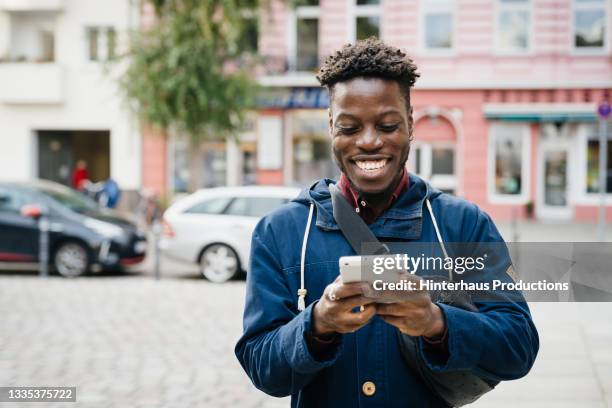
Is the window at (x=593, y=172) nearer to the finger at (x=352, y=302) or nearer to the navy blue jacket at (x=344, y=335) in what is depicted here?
the navy blue jacket at (x=344, y=335)

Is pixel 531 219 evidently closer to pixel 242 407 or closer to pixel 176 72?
pixel 176 72

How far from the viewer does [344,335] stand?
1.95 m

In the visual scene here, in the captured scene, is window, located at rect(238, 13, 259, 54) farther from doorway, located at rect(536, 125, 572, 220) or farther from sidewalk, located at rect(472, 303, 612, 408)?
sidewalk, located at rect(472, 303, 612, 408)

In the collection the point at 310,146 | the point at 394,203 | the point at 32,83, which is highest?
the point at 32,83

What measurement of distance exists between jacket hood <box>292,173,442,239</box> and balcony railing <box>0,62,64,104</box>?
983 inches

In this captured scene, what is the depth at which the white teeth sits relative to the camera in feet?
6.44

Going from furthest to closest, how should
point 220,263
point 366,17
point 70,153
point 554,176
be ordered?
point 70,153
point 366,17
point 554,176
point 220,263

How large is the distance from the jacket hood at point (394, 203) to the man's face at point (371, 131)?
61 millimetres

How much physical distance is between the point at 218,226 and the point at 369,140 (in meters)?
11.1

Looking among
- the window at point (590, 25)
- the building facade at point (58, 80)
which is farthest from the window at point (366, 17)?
the building facade at point (58, 80)

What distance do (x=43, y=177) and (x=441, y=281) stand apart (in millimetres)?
26908

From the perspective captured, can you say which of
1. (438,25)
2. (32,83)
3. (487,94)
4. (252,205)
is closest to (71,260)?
(252,205)

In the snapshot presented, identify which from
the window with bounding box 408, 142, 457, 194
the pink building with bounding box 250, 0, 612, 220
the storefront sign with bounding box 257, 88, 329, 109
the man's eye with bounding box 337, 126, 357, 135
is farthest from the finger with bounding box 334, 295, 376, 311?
the window with bounding box 408, 142, 457, 194

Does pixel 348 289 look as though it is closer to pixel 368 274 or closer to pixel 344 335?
pixel 368 274
